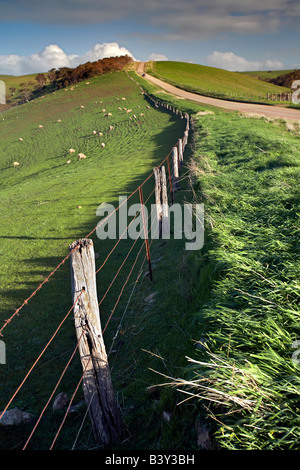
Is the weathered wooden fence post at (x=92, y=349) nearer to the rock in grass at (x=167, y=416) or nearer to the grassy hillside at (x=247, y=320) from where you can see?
the rock in grass at (x=167, y=416)

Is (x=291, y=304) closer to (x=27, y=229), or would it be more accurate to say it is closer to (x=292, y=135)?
(x=27, y=229)

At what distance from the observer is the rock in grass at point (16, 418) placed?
3.58 meters

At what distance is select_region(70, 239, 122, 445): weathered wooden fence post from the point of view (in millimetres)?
2799

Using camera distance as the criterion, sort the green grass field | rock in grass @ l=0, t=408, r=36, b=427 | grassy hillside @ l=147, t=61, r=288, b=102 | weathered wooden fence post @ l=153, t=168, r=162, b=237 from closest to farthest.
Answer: the green grass field
rock in grass @ l=0, t=408, r=36, b=427
weathered wooden fence post @ l=153, t=168, r=162, b=237
grassy hillside @ l=147, t=61, r=288, b=102

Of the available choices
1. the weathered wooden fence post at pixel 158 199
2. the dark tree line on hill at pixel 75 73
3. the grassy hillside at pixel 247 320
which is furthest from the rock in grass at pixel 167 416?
the dark tree line on hill at pixel 75 73

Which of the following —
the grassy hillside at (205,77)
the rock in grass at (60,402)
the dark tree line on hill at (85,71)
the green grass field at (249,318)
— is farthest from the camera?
the grassy hillside at (205,77)

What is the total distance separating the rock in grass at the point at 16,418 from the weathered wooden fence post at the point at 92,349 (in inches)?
43.6

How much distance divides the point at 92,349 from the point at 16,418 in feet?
5.35

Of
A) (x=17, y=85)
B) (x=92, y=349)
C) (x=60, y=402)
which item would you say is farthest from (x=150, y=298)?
(x=17, y=85)

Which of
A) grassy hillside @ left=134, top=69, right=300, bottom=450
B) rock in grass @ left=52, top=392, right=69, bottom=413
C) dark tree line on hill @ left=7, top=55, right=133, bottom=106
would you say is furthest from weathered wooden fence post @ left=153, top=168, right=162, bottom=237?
dark tree line on hill @ left=7, top=55, right=133, bottom=106

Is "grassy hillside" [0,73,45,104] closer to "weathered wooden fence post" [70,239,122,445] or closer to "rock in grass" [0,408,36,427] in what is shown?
"rock in grass" [0,408,36,427]

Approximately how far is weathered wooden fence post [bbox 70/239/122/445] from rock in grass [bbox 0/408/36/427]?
3.63ft

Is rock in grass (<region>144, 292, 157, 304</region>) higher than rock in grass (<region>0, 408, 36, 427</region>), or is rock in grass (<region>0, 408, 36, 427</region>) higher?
rock in grass (<region>144, 292, 157, 304</region>)

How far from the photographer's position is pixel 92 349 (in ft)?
9.39
